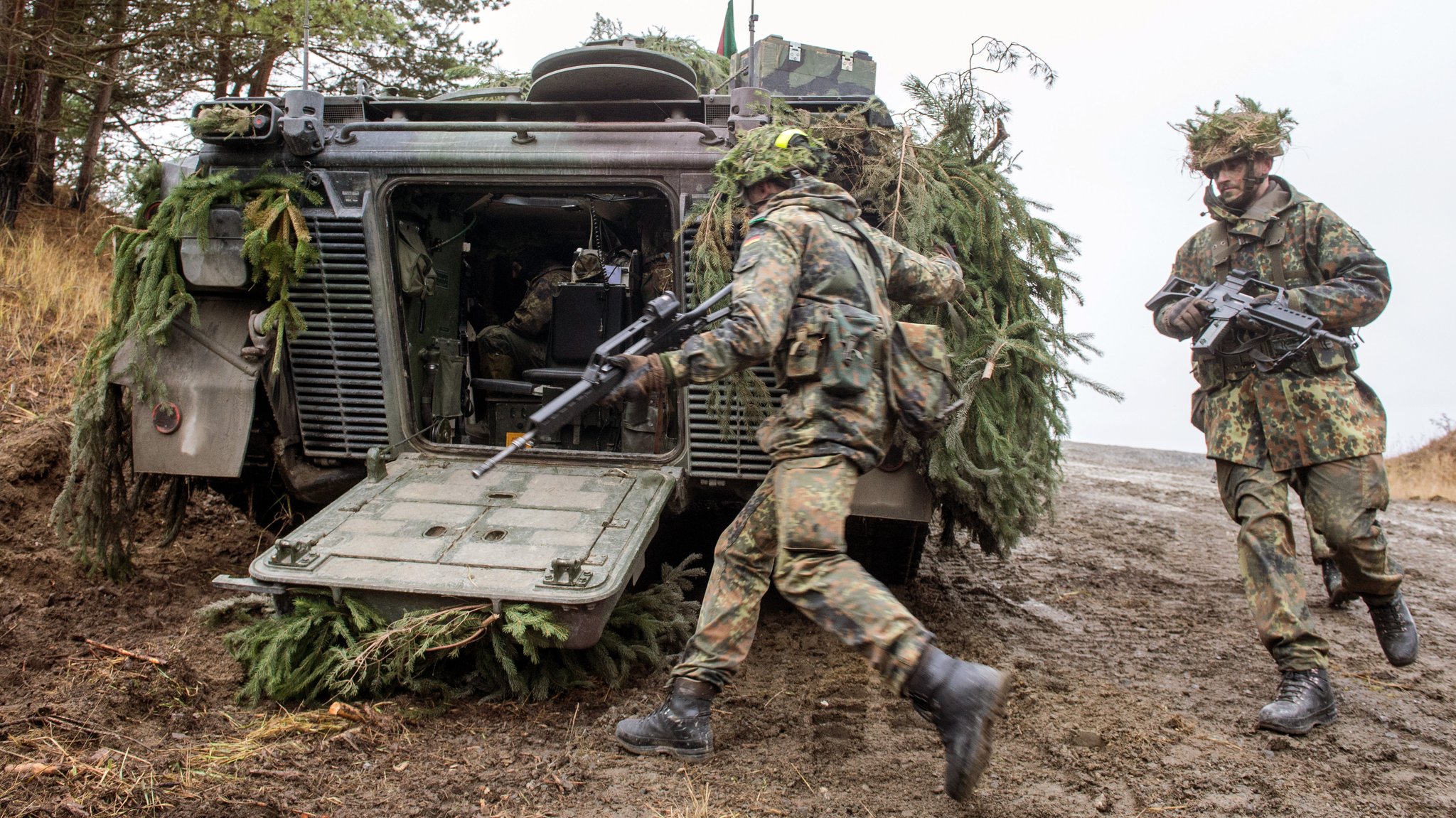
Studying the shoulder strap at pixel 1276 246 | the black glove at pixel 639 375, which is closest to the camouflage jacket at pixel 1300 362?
the shoulder strap at pixel 1276 246

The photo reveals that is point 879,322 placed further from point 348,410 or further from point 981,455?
point 348,410

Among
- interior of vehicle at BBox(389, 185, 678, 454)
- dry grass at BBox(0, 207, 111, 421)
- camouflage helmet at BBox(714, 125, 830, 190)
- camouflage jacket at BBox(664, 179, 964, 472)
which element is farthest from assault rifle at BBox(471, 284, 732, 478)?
dry grass at BBox(0, 207, 111, 421)

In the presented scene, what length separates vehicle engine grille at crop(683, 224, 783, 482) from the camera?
4.10 meters

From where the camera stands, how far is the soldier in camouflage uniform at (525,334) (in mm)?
5488

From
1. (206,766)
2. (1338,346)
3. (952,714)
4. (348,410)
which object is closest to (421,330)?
(348,410)

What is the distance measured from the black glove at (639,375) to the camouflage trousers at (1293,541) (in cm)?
205

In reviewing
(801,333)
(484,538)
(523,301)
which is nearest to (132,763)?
(484,538)

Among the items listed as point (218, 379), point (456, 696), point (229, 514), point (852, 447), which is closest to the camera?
point (852, 447)

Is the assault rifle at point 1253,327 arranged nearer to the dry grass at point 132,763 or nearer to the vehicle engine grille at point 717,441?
the vehicle engine grille at point 717,441

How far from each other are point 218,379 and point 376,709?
1.69 m

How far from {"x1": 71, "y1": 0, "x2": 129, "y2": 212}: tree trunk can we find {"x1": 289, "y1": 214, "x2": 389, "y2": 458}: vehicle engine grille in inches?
211

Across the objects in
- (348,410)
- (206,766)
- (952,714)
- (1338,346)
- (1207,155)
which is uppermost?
(1207,155)

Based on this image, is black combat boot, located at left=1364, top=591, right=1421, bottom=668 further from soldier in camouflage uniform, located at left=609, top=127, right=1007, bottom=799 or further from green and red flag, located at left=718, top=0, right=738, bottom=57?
green and red flag, located at left=718, top=0, right=738, bottom=57

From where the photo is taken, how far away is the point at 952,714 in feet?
8.41
